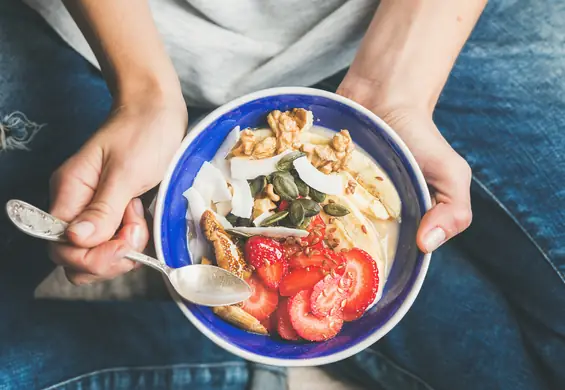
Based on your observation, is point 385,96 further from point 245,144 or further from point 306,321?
point 306,321

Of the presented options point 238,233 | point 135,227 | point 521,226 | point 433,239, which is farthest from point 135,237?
point 521,226

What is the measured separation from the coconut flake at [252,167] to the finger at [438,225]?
18 cm

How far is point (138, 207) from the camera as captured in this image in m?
0.75

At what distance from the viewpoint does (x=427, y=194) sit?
0.72 meters

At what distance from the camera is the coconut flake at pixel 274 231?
71 cm

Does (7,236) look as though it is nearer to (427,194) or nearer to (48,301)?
(48,301)

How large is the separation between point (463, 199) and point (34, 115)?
24.4 inches

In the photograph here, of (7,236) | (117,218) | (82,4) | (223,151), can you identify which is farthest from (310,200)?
(7,236)

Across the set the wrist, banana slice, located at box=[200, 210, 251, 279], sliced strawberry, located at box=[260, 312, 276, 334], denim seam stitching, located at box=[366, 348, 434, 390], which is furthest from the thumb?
denim seam stitching, located at box=[366, 348, 434, 390]

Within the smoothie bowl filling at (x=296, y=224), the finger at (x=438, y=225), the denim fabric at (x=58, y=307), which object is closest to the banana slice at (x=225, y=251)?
the smoothie bowl filling at (x=296, y=224)

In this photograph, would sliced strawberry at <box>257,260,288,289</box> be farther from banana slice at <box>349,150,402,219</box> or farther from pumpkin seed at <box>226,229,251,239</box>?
banana slice at <box>349,150,402,219</box>

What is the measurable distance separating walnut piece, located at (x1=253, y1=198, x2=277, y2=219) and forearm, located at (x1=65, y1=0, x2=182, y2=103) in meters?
0.18

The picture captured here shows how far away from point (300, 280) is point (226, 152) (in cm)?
19

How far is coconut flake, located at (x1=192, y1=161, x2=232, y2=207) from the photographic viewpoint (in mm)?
752
